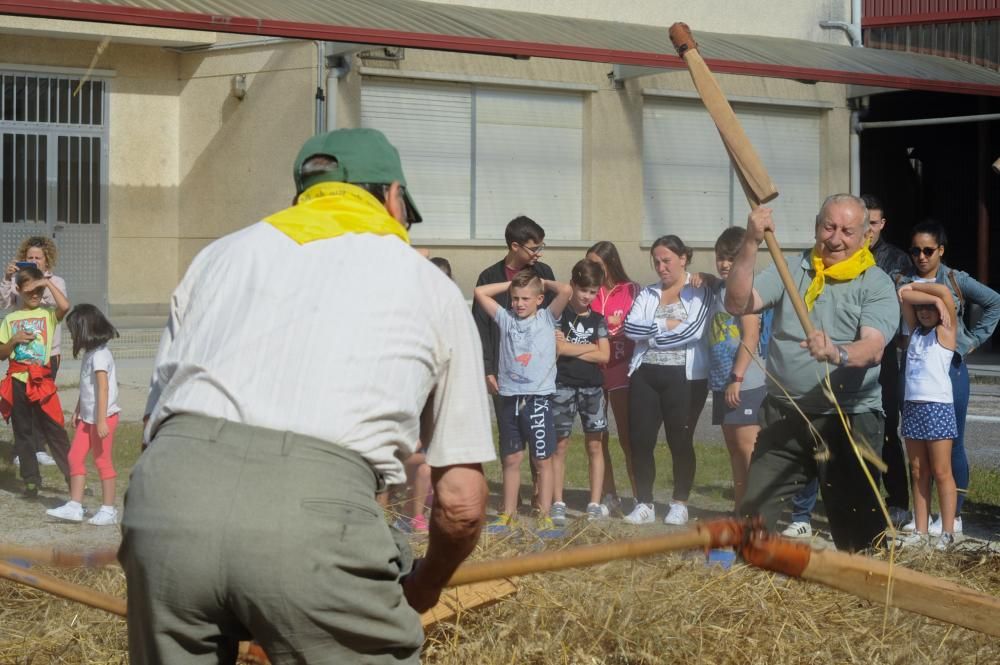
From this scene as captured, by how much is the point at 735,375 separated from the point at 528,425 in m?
1.22

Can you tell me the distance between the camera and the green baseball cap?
9.36 feet

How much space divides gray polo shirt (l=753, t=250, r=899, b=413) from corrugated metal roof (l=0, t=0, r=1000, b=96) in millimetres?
7456

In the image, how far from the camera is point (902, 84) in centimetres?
1731

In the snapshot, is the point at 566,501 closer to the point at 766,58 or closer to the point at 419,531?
the point at 419,531

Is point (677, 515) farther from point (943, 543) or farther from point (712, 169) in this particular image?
point (712, 169)

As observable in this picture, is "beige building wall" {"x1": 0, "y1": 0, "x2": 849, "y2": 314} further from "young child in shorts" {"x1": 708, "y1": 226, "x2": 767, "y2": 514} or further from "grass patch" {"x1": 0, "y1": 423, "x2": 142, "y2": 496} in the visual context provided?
"young child in shorts" {"x1": 708, "y1": 226, "x2": 767, "y2": 514}

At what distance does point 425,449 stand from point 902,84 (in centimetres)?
1582

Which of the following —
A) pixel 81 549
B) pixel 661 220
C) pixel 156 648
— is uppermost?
pixel 661 220

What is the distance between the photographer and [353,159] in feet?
9.36

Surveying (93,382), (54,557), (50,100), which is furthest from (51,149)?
(54,557)

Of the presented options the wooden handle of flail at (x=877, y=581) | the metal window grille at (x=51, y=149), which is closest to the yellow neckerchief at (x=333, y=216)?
the wooden handle of flail at (x=877, y=581)

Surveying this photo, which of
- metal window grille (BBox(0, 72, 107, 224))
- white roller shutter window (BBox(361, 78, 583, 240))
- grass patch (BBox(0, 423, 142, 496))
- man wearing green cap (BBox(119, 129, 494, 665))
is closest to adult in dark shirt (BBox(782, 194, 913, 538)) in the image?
grass patch (BBox(0, 423, 142, 496))

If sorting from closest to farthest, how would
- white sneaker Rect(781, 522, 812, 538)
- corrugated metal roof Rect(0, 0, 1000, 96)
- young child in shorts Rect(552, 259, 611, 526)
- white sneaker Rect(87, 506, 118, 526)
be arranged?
1. white sneaker Rect(781, 522, 812, 538)
2. white sneaker Rect(87, 506, 118, 526)
3. young child in shorts Rect(552, 259, 611, 526)
4. corrugated metal roof Rect(0, 0, 1000, 96)

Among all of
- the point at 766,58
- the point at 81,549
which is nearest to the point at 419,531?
the point at 81,549
